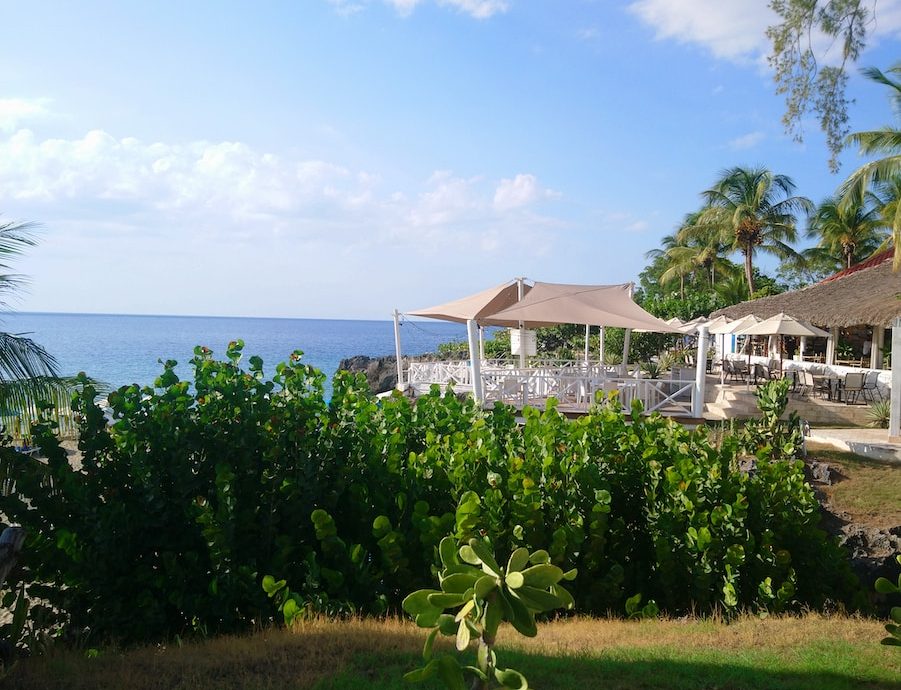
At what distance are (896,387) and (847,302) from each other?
37.0ft

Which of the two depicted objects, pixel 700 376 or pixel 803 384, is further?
pixel 803 384

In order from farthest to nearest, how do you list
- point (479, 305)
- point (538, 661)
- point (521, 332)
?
point (521, 332), point (479, 305), point (538, 661)

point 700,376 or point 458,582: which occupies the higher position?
point 700,376

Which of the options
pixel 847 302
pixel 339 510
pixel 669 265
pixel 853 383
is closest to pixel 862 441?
pixel 853 383

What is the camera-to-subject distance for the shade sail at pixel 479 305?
46.0 feet

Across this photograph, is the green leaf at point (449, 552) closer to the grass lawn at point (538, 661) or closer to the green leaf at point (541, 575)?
the green leaf at point (541, 575)

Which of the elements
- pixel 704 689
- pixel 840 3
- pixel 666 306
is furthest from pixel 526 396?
pixel 666 306

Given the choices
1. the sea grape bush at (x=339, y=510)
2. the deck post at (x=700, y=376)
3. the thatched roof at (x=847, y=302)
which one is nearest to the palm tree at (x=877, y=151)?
the thatched roof at (x=847, y=302)

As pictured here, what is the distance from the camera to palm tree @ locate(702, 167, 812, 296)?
120ft

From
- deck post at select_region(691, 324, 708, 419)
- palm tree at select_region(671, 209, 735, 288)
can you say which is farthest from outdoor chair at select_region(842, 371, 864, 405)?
palm tree at select_region(671, 209, 735, 288)

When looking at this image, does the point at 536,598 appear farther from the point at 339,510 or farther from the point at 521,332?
the point at 521,332

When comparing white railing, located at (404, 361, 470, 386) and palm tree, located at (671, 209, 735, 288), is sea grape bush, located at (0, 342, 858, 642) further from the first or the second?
palm tree, located at (671, 209, 735, 288)

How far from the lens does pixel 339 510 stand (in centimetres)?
515

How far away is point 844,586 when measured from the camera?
Result: 18.3 ft
